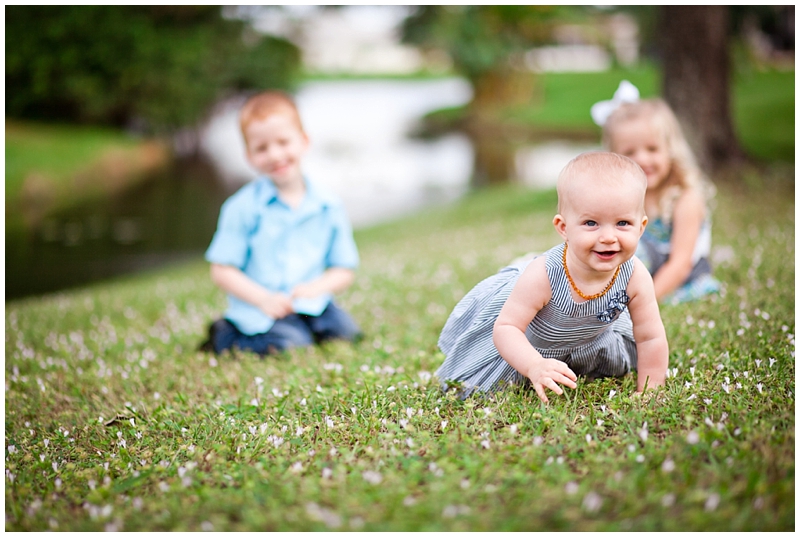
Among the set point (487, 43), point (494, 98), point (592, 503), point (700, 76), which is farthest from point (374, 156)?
point (592, 503)

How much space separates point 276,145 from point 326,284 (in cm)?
121

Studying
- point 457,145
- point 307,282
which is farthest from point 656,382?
point 457,145

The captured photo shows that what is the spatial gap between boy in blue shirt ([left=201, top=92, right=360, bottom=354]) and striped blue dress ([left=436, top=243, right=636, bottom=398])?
1728 mm

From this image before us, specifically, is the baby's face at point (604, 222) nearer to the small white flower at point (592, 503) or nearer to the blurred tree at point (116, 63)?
the small white flower at point (592, 503)

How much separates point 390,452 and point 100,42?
3183 cm

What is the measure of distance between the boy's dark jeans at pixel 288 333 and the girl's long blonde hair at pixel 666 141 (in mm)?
2738

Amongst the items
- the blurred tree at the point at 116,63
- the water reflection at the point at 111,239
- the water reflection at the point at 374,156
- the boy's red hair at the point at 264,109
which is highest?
the blurred tree at the point at 116,63

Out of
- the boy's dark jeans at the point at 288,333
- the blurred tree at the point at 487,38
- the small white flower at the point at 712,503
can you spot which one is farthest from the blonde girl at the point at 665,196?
the blurred tree at the point at 487,38

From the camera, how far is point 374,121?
4566 centimetres

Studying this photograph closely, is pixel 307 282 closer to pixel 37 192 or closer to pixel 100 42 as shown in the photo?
pixel 37 192

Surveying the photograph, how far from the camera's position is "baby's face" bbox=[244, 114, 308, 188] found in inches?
214

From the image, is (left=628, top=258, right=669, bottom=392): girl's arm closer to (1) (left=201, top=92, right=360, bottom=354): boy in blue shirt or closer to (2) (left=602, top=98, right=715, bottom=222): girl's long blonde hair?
(2) (left=602, top=98, right=715, bottom=222): girl's long blonde hair

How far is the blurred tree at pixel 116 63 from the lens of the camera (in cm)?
3000

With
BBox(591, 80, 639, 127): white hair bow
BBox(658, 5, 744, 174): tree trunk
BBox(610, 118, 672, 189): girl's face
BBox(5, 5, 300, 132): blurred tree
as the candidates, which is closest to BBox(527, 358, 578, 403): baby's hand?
BBox(610, 118, 672, 189): girl's face
